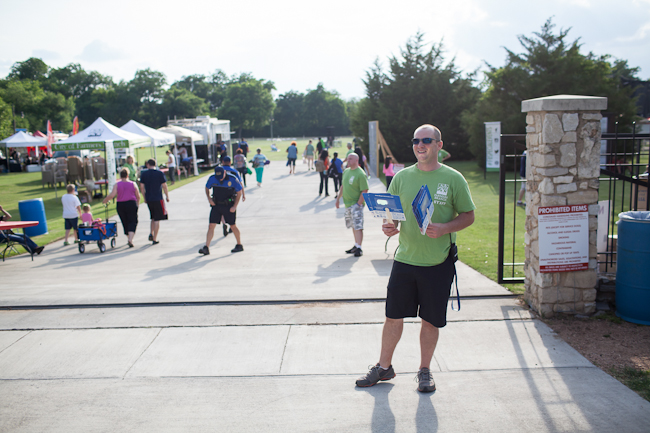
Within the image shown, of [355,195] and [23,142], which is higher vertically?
[23,142]

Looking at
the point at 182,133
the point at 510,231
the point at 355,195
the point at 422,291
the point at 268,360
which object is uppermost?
the point at 182,133

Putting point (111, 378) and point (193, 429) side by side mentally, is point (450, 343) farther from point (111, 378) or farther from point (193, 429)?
point (111, 378)

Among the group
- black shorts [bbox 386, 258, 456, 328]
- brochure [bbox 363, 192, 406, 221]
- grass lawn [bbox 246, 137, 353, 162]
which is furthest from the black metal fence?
grass lawn [bbox 246, 137, 353, 162]

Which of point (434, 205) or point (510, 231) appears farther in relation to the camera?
point (510, 231)

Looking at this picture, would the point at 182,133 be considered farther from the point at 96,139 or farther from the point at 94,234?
the point at 94,234

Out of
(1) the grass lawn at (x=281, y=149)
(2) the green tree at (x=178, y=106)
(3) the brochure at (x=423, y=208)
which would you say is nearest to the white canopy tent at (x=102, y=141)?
(3) the brochure at (x=423, y=208)

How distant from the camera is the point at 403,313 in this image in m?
3.76

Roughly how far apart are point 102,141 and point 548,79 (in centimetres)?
1909

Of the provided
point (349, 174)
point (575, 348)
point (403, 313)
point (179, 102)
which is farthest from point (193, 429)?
point (179, 102)

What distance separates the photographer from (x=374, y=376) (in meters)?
3.92

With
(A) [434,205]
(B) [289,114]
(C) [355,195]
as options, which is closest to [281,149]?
(C) [355,195]

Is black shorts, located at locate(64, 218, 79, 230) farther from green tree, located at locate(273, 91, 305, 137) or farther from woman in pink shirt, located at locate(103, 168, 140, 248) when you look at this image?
green tree, located at locate(273, 91, 305, 137)

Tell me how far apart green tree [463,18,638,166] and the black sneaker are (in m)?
21.2

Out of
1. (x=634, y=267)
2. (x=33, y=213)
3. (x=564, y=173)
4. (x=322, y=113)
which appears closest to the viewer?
(x=634, y=267)
